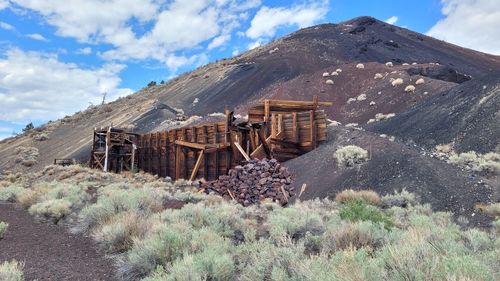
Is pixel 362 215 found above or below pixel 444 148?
below

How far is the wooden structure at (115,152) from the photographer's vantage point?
30.2m

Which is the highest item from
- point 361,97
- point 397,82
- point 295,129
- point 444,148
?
point 397,82

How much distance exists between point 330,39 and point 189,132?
143 feet

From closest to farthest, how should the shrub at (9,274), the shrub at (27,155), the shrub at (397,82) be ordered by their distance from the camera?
the shrub at (9,274) < the shrub at (397,82) < the shrub at (27,155)

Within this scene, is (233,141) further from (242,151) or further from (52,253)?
(52,253)

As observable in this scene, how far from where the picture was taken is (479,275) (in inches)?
130

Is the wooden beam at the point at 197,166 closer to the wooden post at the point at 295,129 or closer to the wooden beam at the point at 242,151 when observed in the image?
the wooden beam at the point at 242,151

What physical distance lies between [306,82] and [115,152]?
2247cm

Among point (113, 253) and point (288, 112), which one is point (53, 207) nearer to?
point (113, 253)

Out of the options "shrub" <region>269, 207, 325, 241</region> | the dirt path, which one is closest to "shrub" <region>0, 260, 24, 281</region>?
the dirt path

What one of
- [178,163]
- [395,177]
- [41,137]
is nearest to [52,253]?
[395,177]

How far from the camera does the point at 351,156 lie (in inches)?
Answer: 611

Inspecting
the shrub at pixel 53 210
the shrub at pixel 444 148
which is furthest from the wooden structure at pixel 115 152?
the shrub at pixel 444 148

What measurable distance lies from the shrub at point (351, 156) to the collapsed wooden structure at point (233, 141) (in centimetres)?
352
